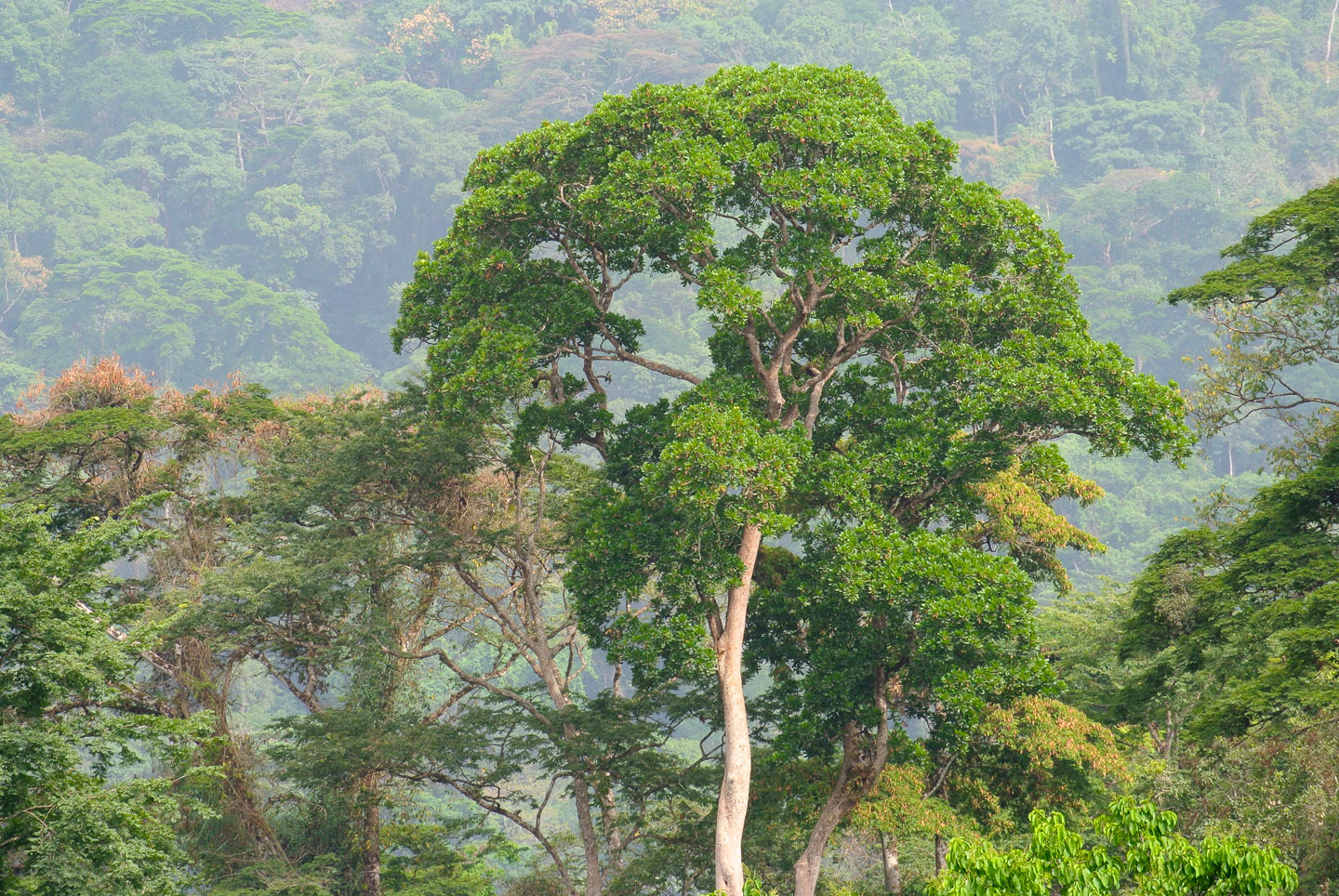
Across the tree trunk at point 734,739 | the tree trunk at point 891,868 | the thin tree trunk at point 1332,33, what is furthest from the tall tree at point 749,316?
the thin tree trunk at point 1332,33

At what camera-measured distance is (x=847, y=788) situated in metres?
14.5

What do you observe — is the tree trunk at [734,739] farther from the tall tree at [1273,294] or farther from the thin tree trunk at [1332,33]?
the thin tree trunk at [1332,33]

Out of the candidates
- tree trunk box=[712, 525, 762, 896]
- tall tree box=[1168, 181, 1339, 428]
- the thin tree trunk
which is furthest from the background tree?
the thin tree trunk

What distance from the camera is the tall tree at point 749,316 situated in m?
13.3

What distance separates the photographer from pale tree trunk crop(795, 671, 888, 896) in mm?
14227

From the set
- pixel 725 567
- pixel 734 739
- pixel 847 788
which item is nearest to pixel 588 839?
pixel 847 788

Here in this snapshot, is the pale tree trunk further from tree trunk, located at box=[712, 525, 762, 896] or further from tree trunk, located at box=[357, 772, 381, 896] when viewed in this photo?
tree trunk, located at box=[357, 772, 381, 896]

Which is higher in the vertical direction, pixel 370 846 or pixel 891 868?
pixel 370 846

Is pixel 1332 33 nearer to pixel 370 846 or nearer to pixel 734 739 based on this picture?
pixel 370 846

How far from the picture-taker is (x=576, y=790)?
17.6 m

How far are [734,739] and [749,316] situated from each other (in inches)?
182

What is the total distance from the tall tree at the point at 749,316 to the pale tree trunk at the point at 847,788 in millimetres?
1163

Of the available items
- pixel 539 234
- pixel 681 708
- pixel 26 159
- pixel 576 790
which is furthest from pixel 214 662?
pixel 26 159

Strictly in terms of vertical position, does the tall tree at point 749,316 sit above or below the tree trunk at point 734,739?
above
